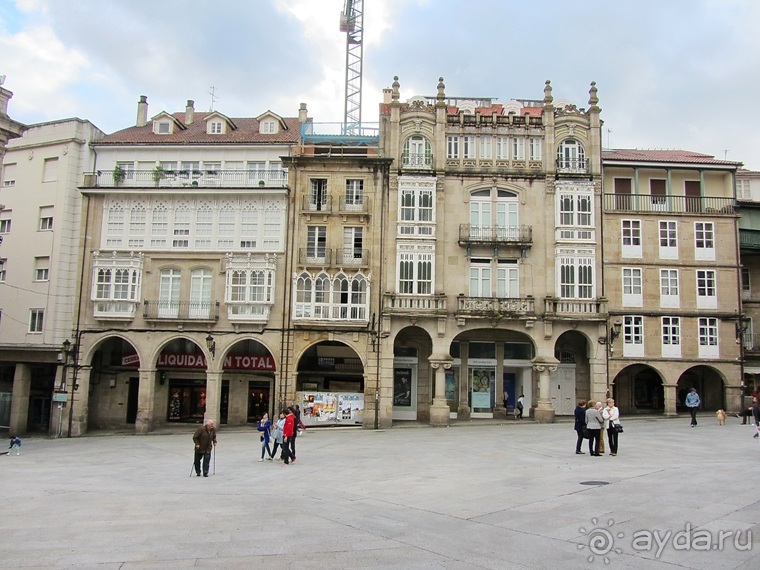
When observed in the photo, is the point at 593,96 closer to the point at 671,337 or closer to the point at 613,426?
the point at 671,337

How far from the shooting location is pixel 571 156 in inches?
1529

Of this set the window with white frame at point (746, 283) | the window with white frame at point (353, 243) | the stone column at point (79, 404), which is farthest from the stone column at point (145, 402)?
the window with white frame at point (746, 283)

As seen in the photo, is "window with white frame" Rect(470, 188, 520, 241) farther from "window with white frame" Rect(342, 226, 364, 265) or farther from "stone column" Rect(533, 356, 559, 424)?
"stone column" Rect(533, 356, 559, 424)

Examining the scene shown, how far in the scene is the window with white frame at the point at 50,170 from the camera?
131 feet

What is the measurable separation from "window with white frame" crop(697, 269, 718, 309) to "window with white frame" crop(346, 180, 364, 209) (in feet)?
68.7

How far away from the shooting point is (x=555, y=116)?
3900 cm

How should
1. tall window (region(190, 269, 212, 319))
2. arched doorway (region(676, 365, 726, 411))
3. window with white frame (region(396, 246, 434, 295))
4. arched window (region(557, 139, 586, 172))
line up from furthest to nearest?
arched doorway (region(676, 365, 726, 411)) < arched window (region(557, 139, 586, 172)) < tall window (region(190, 269, 212, 319)) < window with white frame (region(396, 246, 434, 295))

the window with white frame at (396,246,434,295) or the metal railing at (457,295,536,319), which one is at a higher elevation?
the window with white frame at (396,246,434,295)

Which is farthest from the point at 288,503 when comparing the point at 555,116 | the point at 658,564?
the point at 555,116

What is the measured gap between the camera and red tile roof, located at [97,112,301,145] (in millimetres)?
39688

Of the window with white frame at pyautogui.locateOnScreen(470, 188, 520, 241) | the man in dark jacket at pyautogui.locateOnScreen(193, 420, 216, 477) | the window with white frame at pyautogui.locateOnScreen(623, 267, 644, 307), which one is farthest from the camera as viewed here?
the window with white frame at pyautogui.locateOnScreen(623, 267, 644, 307)

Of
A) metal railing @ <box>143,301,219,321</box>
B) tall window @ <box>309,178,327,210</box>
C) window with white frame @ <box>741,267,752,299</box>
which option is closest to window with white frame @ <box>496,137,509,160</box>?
tall window @ <box>309,178,327,210</box>

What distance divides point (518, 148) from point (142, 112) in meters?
25.6

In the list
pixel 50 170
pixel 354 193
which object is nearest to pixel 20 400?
pixel 50 170
